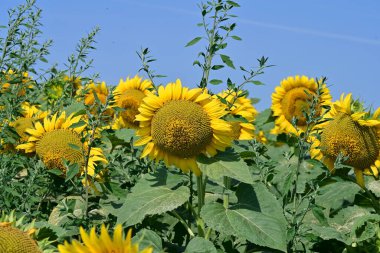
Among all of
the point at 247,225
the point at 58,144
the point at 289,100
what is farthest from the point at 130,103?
the point at 247,225

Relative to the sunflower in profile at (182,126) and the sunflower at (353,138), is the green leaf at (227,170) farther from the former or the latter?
the sunflower at (353,138)

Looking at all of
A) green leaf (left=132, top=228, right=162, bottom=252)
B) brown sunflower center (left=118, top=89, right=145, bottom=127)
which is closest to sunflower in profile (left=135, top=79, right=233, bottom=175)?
green leaf (left=132, top=228, right=162, bottom=252)

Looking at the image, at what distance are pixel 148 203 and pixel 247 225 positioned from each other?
498 millimetres

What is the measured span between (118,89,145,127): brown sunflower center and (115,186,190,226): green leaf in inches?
79.3

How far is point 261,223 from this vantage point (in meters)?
3.76

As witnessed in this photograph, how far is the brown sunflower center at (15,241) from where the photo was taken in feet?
9.08

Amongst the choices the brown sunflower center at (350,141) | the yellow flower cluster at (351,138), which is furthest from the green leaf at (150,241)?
the brown sunflower center at (350,141)

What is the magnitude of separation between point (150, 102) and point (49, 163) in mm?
813

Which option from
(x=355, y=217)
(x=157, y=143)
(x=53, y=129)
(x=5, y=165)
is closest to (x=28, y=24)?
(x=53, y=129)

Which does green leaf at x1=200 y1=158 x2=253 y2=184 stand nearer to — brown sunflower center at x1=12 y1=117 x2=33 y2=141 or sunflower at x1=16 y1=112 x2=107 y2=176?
sunflower at x1=16 y1=112 x2=107 y2=176

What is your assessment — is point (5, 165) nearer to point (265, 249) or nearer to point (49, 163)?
point (49, 163)

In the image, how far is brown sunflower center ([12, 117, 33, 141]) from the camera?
5105 mm

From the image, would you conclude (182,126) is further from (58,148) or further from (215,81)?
(58,148)

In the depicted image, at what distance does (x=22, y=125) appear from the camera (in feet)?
17.0
